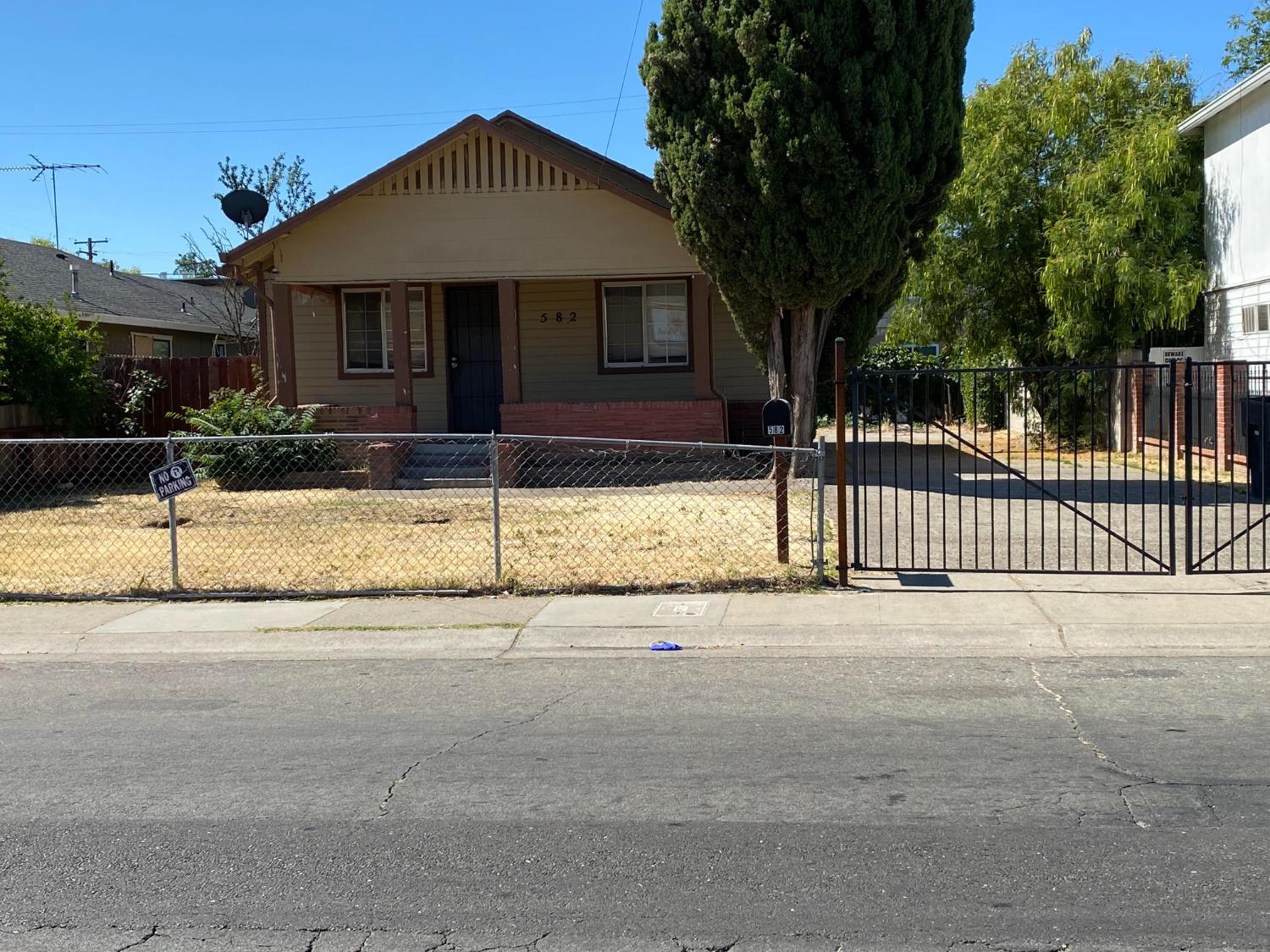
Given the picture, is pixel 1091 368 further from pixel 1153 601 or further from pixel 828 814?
pixel 828 814

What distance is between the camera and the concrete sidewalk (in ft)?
26.3

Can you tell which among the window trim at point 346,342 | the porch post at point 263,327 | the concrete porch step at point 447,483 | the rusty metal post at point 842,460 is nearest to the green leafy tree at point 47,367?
the porch post at point 263,327

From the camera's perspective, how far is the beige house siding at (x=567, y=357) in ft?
65.5

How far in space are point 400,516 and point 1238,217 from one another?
560 inches

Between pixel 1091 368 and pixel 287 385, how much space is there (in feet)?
43.7

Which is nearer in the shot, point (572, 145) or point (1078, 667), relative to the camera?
point (1078, 667)

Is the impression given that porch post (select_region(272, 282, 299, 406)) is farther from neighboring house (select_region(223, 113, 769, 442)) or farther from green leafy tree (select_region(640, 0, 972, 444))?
green leafy tree (select_region(640, 0, 972, 444))

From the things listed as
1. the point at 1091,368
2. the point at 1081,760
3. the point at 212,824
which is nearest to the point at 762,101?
the point at 1091,368

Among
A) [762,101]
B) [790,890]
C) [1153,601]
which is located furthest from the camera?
[762,101]

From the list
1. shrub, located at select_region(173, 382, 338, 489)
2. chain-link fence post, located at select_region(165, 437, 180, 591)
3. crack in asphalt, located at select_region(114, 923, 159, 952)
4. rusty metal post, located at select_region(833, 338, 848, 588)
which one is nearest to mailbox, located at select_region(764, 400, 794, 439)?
rusty metal post, located at select_region(833, 338, 848, 588)

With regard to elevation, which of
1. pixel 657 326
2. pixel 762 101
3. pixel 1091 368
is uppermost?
pixel 762 101

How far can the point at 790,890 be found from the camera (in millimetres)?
4168

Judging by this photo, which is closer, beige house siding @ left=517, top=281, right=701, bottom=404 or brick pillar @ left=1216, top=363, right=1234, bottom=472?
brick pillar @ left=1216, top=363, right=1234, bottom=472

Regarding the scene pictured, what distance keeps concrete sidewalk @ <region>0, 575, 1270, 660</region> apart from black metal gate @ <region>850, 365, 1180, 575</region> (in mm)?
589
